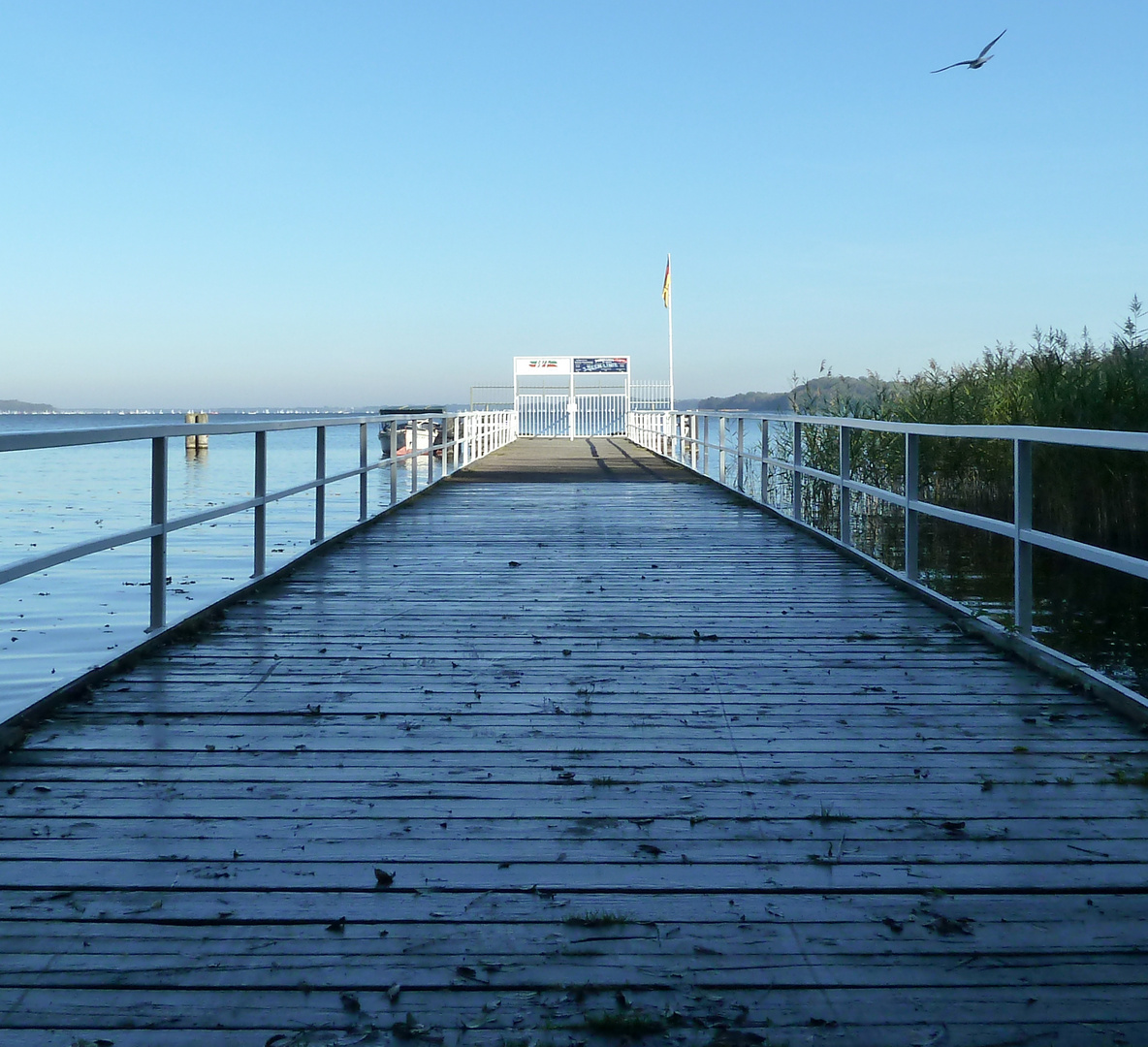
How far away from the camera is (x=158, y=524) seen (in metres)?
5.33

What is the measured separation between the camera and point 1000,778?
3484mm

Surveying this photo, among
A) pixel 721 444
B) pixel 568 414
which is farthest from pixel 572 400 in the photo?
pixel 721 444

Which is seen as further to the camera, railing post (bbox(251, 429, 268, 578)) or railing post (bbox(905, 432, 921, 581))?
railing post (bbox(251, 429, 268, 578))

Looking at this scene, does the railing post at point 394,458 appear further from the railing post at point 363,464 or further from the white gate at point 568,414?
the white gate at point 568,414

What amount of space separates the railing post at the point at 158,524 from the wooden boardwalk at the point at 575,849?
0.98 ft

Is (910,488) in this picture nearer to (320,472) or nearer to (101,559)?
(320,472)

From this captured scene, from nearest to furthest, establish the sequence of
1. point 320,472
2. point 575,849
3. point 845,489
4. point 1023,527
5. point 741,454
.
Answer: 1. point 575,849
2. point 1023,527
3. point 845,489
4. point 320,472
5. point 741,454

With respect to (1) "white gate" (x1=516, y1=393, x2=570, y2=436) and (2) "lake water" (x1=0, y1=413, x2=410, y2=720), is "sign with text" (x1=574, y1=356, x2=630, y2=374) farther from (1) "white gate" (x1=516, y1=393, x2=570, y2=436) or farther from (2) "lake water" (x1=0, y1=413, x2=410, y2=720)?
(2) "lake water" (x1=0, y1=413, x2=410, y2=720)

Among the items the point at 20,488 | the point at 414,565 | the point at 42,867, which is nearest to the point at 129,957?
the point at 42,867

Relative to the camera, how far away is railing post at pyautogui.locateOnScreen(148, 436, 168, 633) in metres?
5.29

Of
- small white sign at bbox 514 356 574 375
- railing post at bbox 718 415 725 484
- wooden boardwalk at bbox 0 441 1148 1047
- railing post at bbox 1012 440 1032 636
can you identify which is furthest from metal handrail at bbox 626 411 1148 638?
small white sign at bbox 514 356 574 375

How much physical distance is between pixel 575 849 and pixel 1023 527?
2.94 m

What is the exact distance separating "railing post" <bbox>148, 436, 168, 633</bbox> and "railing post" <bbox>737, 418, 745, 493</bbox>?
8.13 meters

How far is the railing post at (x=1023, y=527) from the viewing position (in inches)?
198
